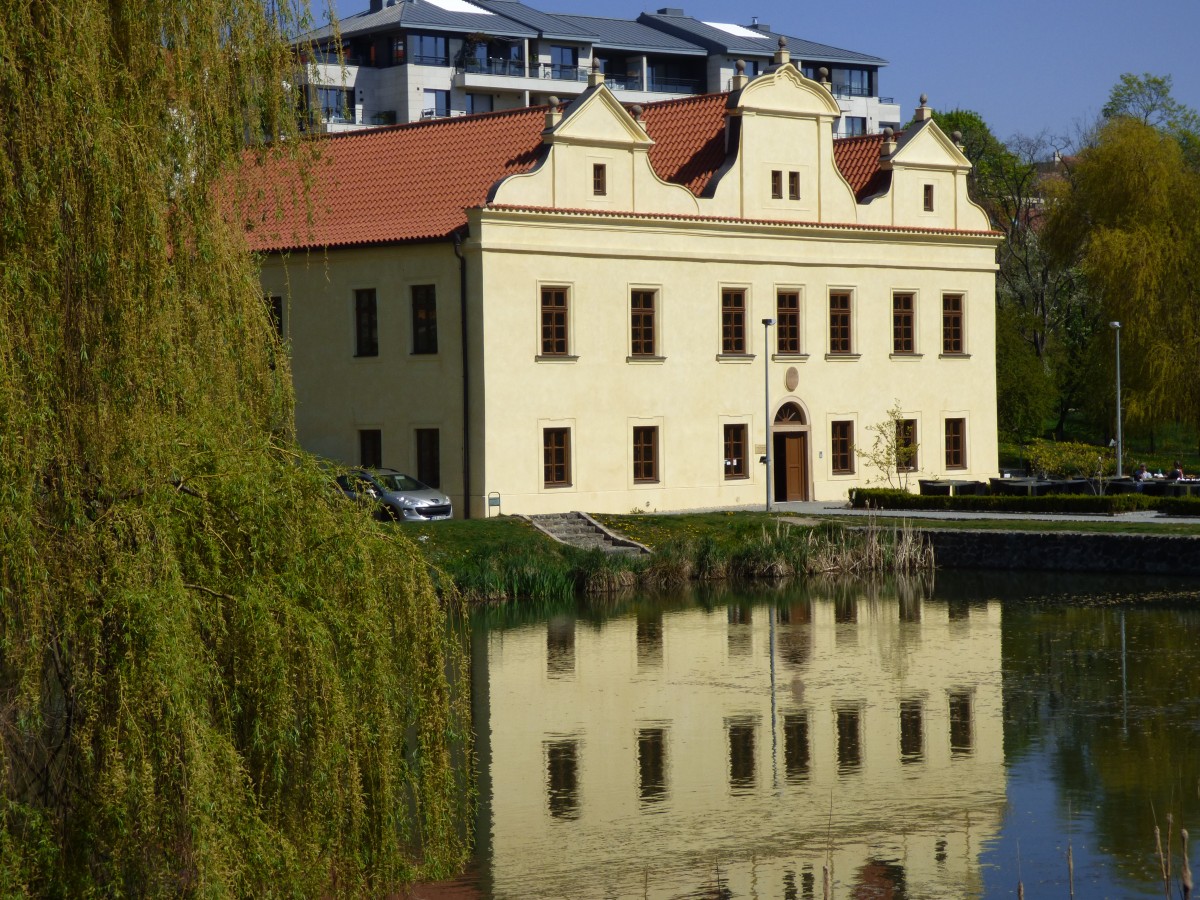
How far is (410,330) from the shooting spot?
43000mm

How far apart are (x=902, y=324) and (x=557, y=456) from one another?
441 inches

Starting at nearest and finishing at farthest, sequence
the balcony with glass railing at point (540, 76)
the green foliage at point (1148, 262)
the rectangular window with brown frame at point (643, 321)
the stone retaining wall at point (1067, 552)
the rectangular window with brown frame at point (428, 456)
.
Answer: the stone retaining wall at point (1067, 552), the rectangular window with brown frame at point (428, 456), the rectangular window with brown frame at point (643, 321), the green foliage at point (1148, 262), the balcony with glass railing at point (540, 76)

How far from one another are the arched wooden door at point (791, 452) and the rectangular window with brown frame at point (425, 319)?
8.97m

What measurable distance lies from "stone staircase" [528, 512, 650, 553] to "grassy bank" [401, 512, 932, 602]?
366 mm

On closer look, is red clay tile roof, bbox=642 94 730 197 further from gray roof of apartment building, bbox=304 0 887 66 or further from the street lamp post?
gray roof of apartment building, bbox=304 0 887 66

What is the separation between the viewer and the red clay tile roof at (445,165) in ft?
142

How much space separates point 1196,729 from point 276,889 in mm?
13443

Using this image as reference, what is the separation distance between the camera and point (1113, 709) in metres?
23.4

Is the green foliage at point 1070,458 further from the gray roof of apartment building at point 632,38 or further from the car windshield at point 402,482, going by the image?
the gray roof of apartment building at point 632,38

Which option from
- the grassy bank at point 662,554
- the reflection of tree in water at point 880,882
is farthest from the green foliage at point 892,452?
the reflection of tree in water at point 880,882

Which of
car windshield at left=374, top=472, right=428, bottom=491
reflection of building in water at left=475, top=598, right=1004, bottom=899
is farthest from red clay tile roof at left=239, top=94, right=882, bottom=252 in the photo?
reflection of building in water at left=475, top=598, right=1004, bottom=899

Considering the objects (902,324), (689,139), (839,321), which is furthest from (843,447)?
(689,139)

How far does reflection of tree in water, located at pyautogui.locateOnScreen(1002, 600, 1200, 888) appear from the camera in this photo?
1820 cm

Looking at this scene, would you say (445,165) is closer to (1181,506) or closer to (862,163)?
(862,163)
